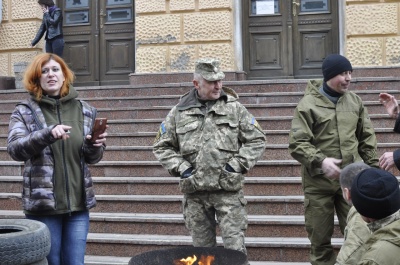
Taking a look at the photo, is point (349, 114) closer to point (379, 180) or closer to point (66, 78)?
point (379, 180)

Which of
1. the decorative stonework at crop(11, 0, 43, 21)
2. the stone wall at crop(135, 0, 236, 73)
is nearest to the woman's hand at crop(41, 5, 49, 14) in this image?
the decorative stonework at crop(11, 0, 43, 21)

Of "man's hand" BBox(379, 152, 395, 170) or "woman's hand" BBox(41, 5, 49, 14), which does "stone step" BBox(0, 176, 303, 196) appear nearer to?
"man's hand" BBox(379, 152, 395, 170)

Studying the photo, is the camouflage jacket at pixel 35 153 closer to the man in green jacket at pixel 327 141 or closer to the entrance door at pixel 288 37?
the man in green jacket at pixel 327 141

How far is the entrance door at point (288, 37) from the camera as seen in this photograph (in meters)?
11.0

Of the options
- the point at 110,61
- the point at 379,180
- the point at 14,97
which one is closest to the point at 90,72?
the point at 110,61

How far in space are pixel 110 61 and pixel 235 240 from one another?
8.34 meters

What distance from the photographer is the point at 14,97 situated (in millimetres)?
10391

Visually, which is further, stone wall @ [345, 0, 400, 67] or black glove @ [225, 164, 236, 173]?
stone wall @ [345, 0, 400, 67]

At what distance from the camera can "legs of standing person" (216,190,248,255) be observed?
168 inches

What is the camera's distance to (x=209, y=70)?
435 cm

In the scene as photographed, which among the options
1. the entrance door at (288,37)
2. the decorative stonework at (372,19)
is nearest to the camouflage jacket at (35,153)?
the decorative stonework at (372,19)

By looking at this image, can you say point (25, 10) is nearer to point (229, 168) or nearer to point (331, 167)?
point (229, 168)

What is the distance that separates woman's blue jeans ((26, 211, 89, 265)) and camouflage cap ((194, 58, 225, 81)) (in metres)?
1.29

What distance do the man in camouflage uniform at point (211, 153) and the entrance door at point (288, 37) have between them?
691cm
